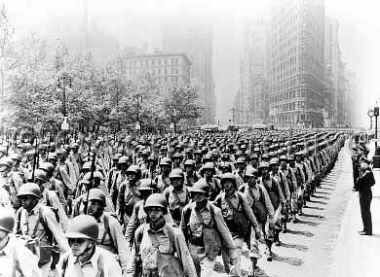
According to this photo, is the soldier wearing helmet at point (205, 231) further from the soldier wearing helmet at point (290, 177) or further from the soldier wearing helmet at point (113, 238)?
the soldier wearing helmet at point (290, 177)

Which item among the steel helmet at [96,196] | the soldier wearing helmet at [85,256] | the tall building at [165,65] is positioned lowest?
the soldier wearing helmet at [85,256]

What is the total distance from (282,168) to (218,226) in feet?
18.6

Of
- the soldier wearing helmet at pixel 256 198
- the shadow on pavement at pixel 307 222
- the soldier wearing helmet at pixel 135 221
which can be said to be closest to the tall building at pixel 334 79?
the shadow on pavement at pixel 307 222

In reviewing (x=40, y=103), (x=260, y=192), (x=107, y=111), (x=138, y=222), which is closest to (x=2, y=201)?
(x=138, y=222)

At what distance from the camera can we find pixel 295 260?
851 cm

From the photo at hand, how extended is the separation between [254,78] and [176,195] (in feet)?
524

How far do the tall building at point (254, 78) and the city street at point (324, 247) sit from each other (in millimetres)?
117355

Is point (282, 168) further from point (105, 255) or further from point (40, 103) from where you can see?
point (40, 103)

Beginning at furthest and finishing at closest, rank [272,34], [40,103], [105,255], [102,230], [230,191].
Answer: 1. [272,34]
2. [40,103]
3. [230,191]
4. [102,230]
5. [105,255]

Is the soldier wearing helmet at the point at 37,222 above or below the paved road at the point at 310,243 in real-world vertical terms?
above

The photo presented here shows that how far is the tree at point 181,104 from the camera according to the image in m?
53.7

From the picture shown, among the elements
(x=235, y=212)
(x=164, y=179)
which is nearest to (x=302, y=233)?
(x=164, y=179)

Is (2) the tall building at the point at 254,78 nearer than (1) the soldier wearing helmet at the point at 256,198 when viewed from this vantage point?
No

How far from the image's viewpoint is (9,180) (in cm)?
729
